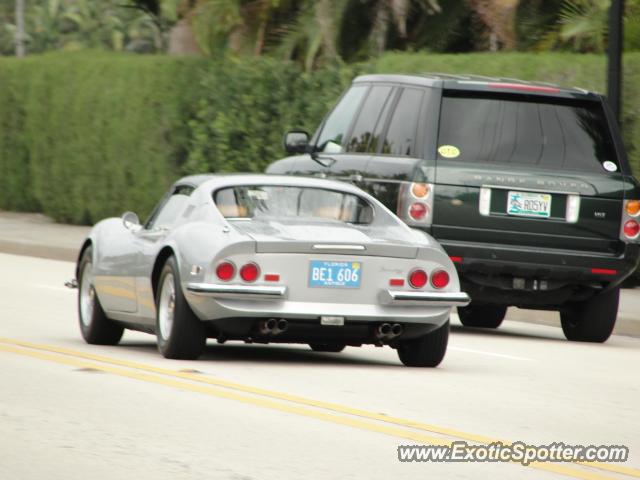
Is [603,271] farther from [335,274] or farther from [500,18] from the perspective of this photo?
[500,18]

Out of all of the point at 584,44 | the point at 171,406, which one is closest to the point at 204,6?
the point at 584,44

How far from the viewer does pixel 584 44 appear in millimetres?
25719

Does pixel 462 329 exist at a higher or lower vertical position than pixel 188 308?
lower

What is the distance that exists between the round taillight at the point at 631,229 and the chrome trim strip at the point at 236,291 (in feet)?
15.5

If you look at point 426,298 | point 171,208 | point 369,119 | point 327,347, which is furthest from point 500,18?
point 426,298

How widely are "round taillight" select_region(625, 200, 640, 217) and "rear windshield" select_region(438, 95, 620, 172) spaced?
331 mm

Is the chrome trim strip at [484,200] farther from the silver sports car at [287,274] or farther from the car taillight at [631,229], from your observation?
the silver sports car at [287,274]

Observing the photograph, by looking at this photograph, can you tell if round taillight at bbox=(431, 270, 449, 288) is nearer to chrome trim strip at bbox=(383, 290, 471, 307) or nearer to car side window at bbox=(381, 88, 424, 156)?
chrome trim strip at bbox=(383, 290, 471, 307)

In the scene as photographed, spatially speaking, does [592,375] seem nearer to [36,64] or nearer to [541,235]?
[541,235]

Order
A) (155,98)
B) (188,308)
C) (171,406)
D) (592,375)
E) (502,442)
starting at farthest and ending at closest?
(155,98)
(592,375)
(188,308)
(171,406)
(502,442)

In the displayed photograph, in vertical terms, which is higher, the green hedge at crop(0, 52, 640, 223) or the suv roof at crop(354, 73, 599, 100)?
the suv roof at crop(354, 73, 599, 100)

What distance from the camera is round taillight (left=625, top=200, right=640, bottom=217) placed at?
47.4ft

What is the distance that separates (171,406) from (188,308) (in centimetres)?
194

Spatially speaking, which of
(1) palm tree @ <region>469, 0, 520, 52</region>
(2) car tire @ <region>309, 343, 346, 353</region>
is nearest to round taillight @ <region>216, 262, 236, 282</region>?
(2) car tire @ <region>309, 343, 346, 353</region>
